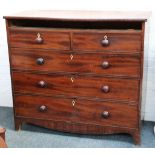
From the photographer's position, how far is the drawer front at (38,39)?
2.41 metres

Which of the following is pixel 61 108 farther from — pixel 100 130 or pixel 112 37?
pixel 112 37

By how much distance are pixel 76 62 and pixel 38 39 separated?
1.12ft

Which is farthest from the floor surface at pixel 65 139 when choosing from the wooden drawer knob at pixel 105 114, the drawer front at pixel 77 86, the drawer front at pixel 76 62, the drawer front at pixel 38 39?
the drawer front at pixel 38 39

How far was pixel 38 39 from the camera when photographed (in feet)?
8.03

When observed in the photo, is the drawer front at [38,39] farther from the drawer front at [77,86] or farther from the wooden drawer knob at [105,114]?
the wooden drawer knob at [105,114]

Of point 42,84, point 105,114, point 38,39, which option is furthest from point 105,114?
point 38,39

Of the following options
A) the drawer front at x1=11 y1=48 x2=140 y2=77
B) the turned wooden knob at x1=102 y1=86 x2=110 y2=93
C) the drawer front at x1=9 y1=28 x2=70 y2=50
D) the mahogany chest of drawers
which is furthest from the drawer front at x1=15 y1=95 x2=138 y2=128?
the drawer front at x1=9 y1=28 x2=70 y2=50

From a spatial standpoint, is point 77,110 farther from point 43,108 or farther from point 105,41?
point 105,41

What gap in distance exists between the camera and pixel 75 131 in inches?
105

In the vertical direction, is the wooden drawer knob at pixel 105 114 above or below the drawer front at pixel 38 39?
below

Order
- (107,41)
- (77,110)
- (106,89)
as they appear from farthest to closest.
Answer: (77,110), (106,89), (107,41)

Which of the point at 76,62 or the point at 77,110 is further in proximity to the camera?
the point at 77,110

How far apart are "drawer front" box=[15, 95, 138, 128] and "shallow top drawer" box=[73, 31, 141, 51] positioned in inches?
17.5
